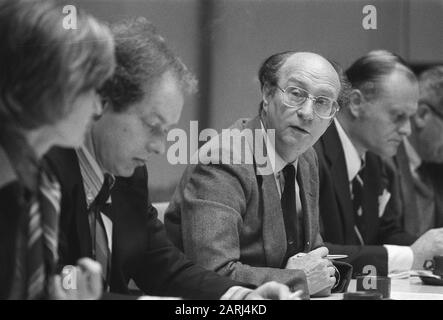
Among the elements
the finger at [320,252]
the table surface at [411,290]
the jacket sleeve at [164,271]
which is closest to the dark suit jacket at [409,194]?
the table surface at [411,290]

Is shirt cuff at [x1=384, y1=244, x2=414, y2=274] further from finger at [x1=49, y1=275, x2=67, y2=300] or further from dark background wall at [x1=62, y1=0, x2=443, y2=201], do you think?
finger at [x1=49, y1=275, x2=67, y2=300]

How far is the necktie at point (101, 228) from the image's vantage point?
2451 millimetres

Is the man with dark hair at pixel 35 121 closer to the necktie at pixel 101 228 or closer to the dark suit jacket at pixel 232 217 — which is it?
the necktie at pixel 101 228

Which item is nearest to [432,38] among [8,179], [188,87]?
[188,87]

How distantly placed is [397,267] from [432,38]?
906mm

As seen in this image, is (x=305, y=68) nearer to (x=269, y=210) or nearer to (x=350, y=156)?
(x=269, y=210)

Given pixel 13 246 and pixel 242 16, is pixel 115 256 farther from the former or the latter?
pixel 242 16

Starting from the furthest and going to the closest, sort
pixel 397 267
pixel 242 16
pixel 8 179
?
1. pixel 397 267
2. pixel 242 16
3. pixel 8 179

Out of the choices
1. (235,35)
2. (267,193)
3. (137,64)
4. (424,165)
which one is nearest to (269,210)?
(267,193)

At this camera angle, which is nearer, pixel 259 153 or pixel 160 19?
pixel 160 19

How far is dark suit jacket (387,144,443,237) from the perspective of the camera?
351 cm

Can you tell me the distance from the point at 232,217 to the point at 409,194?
1160mm

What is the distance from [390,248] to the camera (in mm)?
3326

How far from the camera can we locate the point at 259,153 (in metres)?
2.78
